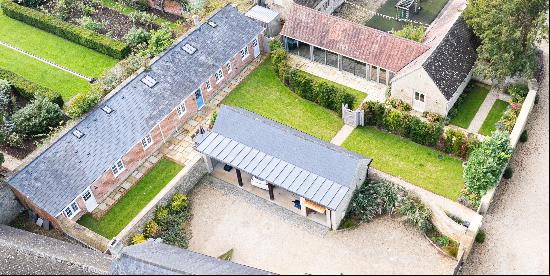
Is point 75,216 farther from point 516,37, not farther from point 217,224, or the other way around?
point 516,37

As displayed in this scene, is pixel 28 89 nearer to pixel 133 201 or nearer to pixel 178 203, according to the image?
pixel 133 201

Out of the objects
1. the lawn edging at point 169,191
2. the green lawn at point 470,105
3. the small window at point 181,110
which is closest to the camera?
the lawn edging at point 169,191

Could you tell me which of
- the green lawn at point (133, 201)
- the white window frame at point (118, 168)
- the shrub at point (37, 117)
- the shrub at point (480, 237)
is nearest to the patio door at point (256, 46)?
the green lawn at point (133, 201)

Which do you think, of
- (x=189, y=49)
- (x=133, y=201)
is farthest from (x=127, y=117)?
(x=189, y=49)

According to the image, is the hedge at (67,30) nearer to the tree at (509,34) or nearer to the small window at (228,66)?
the small window at (228,66)

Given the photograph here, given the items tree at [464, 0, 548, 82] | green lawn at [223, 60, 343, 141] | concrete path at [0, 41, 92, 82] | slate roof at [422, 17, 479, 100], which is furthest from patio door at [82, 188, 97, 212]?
tree at [464, 0, 548, 82]

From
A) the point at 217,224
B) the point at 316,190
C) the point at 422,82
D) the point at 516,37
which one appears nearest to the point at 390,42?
the point at 422,82
